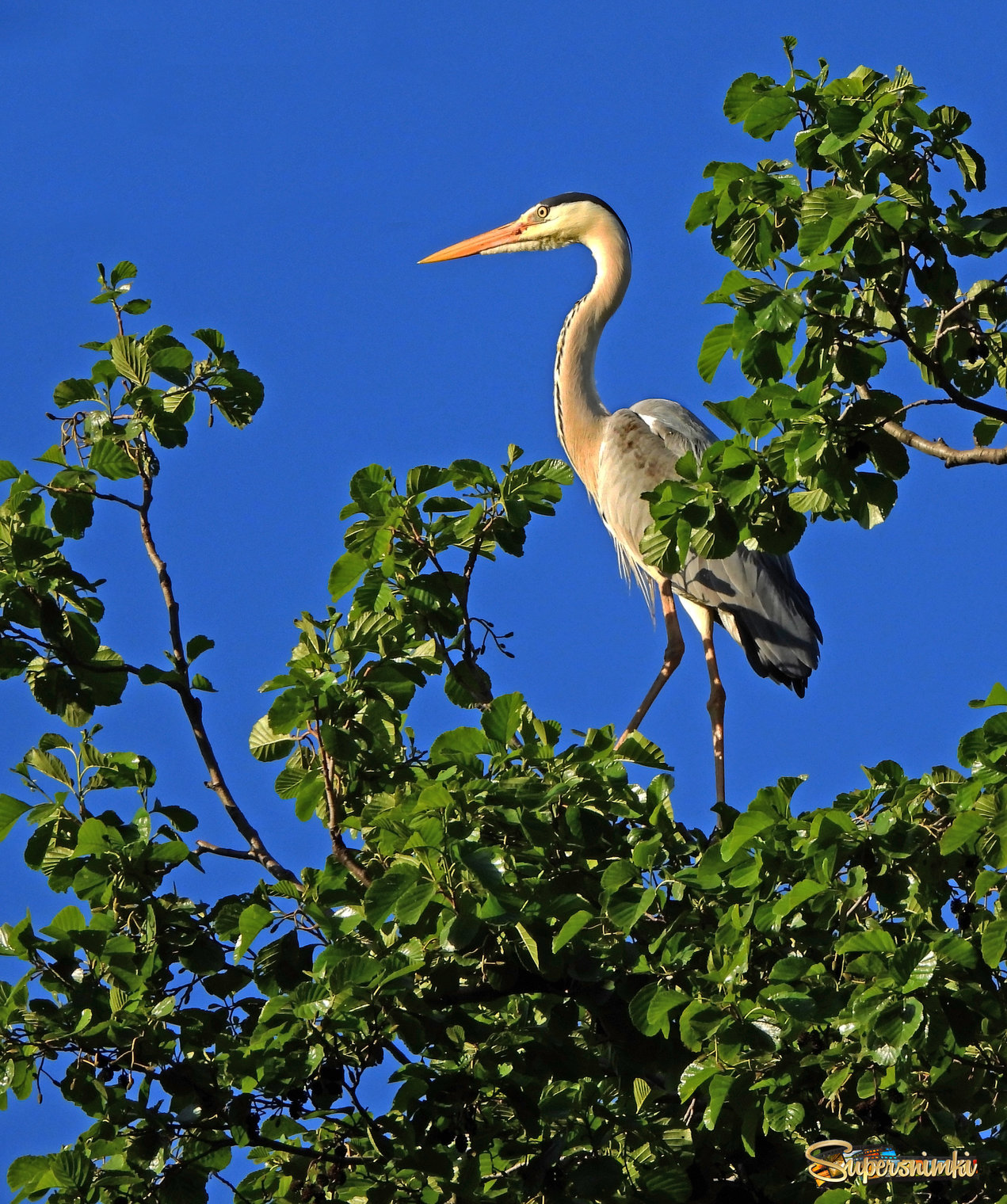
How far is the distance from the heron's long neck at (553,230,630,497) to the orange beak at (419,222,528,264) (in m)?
0.94

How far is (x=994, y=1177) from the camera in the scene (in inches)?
141

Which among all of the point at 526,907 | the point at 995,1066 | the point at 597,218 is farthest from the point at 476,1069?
the point at 597,218

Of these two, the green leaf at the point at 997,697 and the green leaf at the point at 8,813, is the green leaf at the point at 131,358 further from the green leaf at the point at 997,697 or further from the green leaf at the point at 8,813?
the green leaf at the point at 997,697

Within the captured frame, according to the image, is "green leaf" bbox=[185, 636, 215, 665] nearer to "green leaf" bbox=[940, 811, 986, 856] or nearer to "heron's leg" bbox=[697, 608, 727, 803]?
"green leaf" bbox=[940, 811, 986, 856]

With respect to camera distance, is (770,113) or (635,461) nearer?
(770,113)

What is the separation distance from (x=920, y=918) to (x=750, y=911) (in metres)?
0.39

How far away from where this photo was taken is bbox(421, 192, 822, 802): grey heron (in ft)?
28.3

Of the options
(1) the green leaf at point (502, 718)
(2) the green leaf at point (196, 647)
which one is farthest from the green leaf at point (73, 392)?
(1) the green leaf at point (502, 718)

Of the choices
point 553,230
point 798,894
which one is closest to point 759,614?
point 553,230

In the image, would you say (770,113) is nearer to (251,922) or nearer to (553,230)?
(251,922)

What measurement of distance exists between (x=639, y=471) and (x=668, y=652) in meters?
1.25

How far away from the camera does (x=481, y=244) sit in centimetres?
1039

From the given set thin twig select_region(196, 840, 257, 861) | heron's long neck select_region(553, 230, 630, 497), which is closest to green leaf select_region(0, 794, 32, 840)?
thin twig select_region(196, 840, 257, 861)

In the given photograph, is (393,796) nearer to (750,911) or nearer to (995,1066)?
(750,911)
